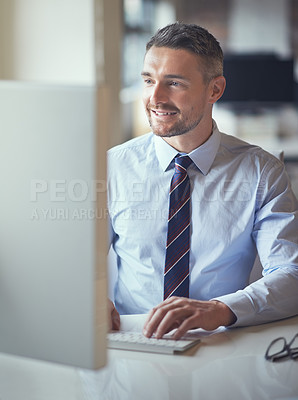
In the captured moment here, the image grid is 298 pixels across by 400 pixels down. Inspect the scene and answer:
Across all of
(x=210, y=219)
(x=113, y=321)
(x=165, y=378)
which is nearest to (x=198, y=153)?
(x=210, y=219)

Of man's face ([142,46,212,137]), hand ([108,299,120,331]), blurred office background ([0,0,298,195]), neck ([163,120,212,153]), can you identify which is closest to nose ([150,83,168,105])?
man's face ([142,46,212,137])

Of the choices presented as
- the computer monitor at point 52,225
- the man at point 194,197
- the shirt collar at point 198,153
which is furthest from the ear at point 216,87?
the computer monitor at point 52,225

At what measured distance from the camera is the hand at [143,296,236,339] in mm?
1208

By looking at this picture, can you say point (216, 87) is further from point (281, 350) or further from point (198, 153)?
point (281, 350)

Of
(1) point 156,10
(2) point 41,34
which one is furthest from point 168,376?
(1) point 156,10

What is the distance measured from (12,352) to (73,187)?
274 millimetres

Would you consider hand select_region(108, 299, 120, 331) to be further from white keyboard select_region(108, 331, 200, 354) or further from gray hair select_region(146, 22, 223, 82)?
gray hair select_region(146, 22, 223, 82)

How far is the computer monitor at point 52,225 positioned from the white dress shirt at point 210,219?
0.69 metres

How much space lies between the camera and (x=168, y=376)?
41.5 inches

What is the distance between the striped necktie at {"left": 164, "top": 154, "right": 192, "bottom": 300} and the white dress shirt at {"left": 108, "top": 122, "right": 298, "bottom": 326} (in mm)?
25

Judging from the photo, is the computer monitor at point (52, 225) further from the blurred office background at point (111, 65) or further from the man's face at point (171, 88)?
the blurred office background at point (111, 65)

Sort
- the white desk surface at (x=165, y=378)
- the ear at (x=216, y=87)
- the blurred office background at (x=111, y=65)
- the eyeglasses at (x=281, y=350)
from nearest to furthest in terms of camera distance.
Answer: the white desk surface at (x=165, y=378), the eyeglasses at (x=281, y=350), the ear at (x=216, y=87), the blurred office background at (x=111, y=65)

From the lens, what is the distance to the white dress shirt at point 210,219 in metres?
1.54

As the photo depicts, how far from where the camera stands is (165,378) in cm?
105
